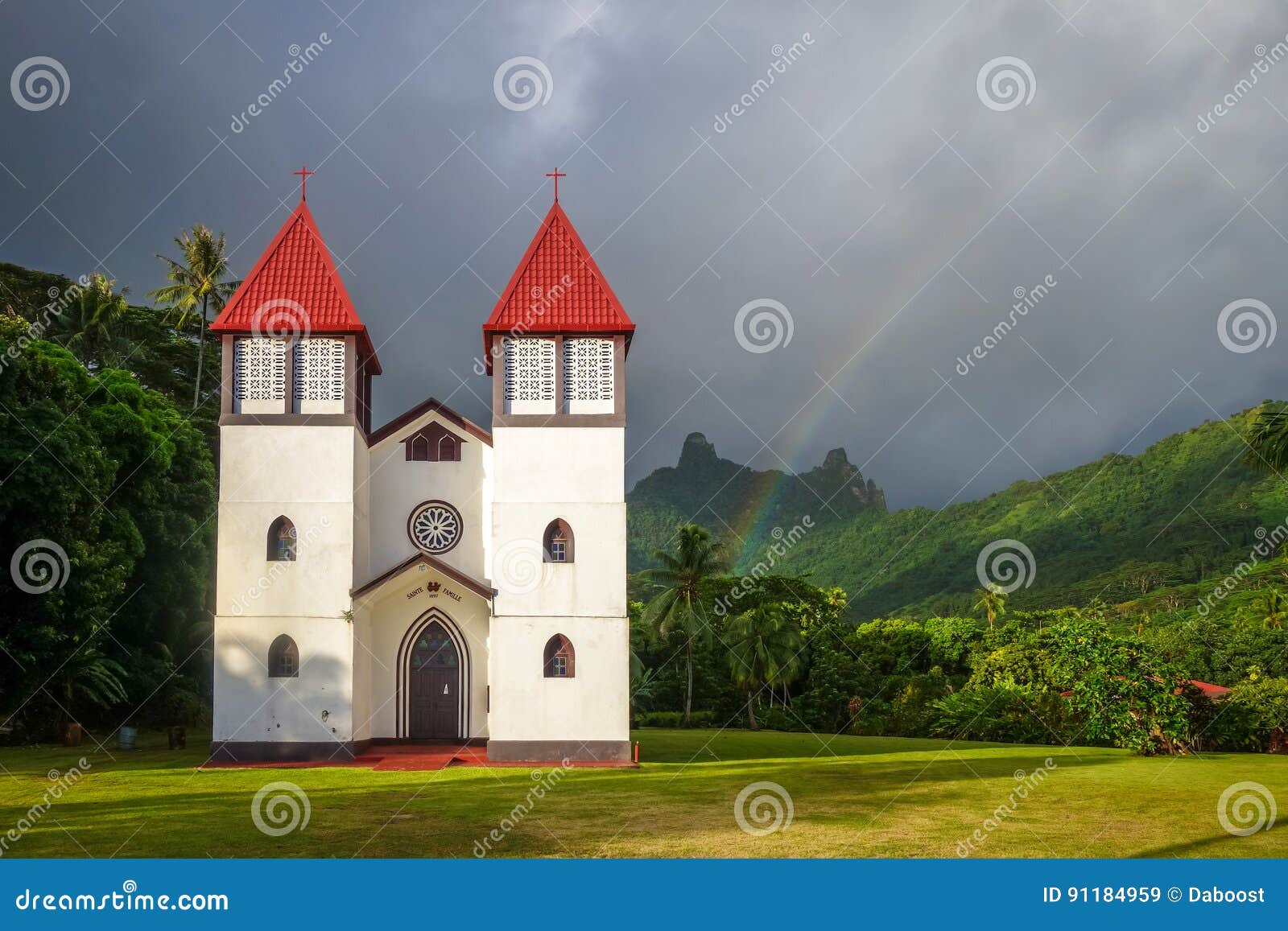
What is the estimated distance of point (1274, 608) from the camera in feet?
140

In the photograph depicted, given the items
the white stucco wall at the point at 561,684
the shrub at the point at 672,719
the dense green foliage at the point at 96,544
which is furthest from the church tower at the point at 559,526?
the shrub at the point at 672,719

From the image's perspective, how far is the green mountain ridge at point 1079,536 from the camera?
53.0 m

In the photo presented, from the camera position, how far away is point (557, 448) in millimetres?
21469

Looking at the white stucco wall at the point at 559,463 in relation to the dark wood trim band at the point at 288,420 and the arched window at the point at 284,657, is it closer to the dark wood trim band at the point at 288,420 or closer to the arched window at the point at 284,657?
the dark wood trim band at the point at 288,420

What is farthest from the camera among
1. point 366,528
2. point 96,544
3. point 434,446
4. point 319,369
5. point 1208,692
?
point 1208,692

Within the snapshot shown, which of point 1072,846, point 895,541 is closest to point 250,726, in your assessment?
point 1072,846

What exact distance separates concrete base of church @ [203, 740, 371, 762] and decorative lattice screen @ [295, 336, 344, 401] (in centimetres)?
635

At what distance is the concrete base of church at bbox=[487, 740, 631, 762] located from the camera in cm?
2062

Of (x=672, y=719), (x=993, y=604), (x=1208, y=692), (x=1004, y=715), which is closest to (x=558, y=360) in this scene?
(x=1004, y=715)

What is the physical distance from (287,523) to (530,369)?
17.5 feet

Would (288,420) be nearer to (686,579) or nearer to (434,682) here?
(434,682)

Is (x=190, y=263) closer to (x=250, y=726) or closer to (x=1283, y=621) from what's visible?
(x=250, y=726)

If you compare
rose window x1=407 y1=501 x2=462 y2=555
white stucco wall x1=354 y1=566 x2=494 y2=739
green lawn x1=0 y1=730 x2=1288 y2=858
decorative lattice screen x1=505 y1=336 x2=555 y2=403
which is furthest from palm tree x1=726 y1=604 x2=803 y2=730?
decorative lattice screen x1=505 y1=336 x2=555 y2=403

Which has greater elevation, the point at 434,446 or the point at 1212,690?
the point at 434,446
